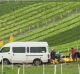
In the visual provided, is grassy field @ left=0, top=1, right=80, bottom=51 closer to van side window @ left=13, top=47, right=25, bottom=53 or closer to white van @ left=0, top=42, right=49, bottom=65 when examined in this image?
white van @ left=0, top=42, right=49, bottom=65

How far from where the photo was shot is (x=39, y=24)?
261 ft

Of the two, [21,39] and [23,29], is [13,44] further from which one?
[23,29]

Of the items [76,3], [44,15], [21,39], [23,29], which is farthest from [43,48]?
[76,3]

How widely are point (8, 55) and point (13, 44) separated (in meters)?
1.21

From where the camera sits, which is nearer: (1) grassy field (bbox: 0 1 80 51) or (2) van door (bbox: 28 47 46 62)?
(2) van door (bbox: 28 47 46 62)

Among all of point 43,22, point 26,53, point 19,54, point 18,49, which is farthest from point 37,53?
point 43,22

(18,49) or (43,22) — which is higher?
(43,22)

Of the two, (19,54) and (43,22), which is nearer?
(19,54)

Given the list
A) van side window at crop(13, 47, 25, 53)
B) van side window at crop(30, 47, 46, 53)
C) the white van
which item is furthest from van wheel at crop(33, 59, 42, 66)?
van side window at crop(13, 47, 25, 53)

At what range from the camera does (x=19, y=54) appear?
45906 millimetres

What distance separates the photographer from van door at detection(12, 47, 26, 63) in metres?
45.9

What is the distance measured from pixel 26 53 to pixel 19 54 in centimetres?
71

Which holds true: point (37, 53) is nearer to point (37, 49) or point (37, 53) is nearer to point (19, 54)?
point (37, 49)

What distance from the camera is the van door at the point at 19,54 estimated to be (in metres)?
45.9
